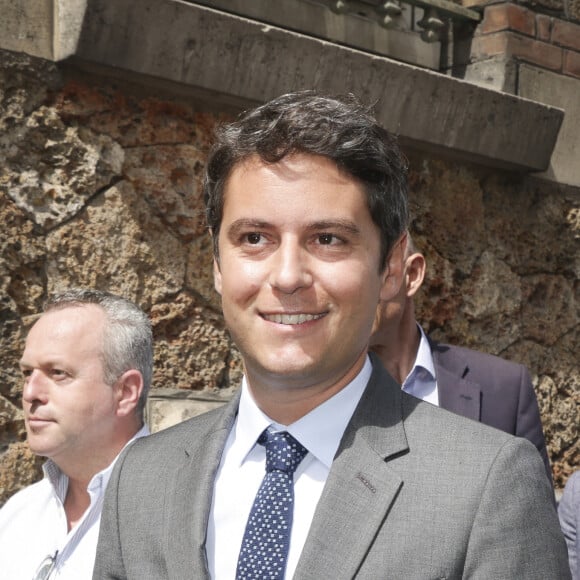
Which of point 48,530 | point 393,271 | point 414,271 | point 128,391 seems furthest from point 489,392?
point 393,271

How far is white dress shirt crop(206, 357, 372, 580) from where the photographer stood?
1657mm

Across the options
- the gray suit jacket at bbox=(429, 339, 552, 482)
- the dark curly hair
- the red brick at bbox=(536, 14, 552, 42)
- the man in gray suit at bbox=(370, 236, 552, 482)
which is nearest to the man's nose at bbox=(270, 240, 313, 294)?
the dark curly hair

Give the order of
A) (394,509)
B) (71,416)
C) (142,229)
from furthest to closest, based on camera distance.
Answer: (142,229)
(71,416)
(394,509)

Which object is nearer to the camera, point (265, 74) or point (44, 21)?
point (44, 21)

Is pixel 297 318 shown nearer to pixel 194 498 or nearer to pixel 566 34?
pixel 194 498

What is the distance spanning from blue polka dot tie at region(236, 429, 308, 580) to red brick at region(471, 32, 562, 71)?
113 inches

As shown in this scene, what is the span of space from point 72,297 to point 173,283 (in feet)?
1.59

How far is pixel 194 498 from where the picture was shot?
5.64ft

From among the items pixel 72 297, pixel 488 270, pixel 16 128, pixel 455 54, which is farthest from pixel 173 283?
A: pixel 455 54

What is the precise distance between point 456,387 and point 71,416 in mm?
1136

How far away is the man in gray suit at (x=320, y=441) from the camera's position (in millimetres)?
1538

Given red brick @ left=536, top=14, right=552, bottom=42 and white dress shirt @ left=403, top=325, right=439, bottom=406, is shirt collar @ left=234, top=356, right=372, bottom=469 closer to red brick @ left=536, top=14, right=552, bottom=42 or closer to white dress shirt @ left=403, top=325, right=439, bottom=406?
white dress shirt @ left=403, top=325, right=439, bottom=406

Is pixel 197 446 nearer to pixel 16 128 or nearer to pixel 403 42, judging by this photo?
pixel 16 128

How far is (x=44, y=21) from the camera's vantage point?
308cm
